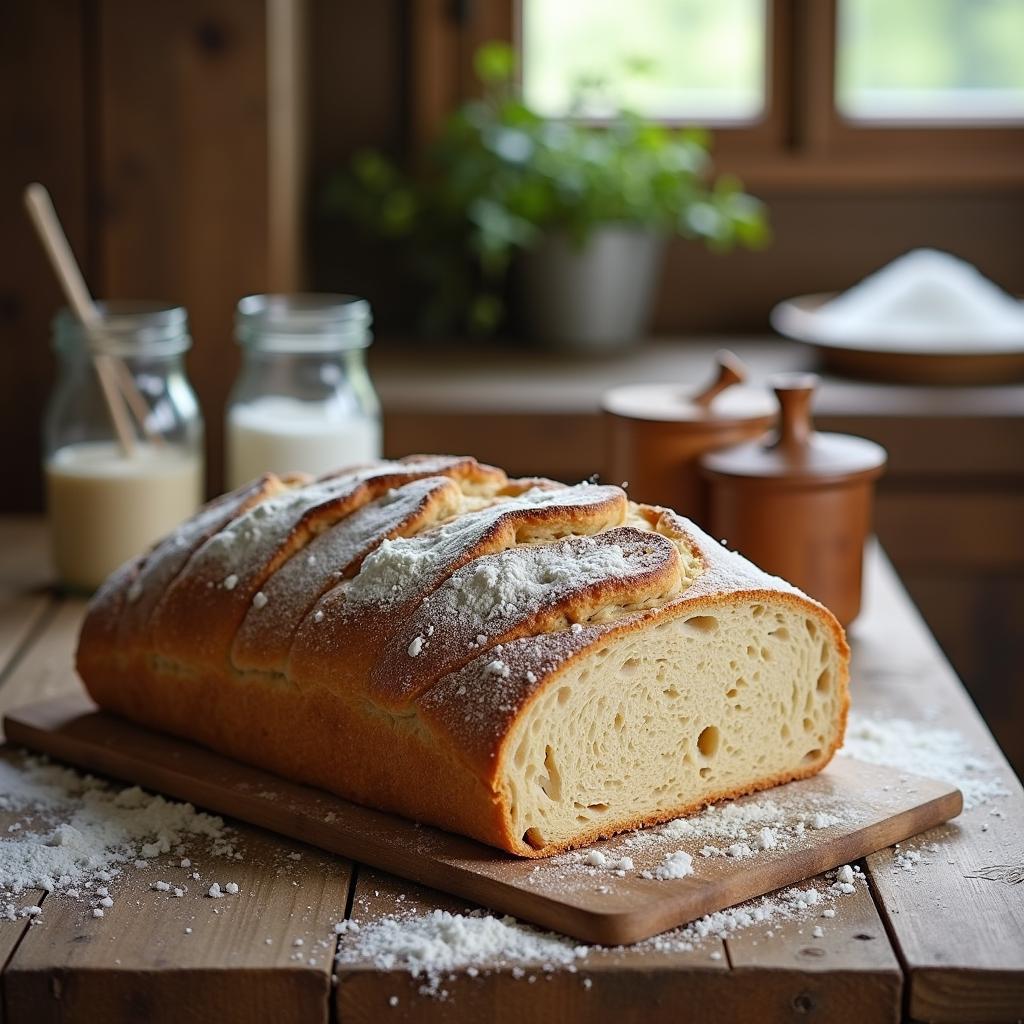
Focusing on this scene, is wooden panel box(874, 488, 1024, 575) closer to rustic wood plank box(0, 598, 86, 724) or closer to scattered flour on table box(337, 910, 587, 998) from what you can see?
rustic wood plank box(0, 598, 86, 724)

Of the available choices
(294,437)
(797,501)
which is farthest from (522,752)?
(294,437)

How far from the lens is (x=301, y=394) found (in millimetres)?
2119

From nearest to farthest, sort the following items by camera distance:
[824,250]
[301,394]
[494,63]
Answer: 1. [301,394]
2. [494,63]
3. [824,250]

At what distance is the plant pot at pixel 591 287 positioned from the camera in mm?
3043

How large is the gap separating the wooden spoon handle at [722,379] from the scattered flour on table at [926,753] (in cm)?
40

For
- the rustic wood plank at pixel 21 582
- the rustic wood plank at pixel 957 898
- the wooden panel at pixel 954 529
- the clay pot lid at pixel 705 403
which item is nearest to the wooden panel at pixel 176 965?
the rustic wood plank at pixel 957 898

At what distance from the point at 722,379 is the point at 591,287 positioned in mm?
1335

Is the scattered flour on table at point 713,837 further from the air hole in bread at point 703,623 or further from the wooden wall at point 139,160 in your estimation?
the wooden wall at point 139,160

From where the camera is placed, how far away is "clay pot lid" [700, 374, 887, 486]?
1698mm

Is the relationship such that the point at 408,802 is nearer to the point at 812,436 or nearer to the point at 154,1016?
the point at 154,1016

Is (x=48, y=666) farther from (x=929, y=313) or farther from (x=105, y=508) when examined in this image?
(x=929, y=313)

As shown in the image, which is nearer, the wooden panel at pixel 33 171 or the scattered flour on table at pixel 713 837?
the scattered flour on table at pixel 713 837

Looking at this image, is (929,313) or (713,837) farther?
(929,313)

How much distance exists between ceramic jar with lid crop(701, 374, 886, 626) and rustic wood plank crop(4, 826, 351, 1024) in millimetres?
684
